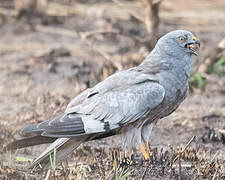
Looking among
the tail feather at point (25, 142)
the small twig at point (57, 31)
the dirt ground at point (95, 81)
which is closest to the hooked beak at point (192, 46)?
the dirt ground at point (95, 81)

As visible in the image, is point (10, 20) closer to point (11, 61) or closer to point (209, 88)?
point (11, 61)

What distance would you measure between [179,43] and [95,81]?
315 centimetres

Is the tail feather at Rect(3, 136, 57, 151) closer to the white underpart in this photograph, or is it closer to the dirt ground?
the dirt ground

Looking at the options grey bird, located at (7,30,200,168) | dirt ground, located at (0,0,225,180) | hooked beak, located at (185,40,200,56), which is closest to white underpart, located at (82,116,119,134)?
grey bird, located at (7,30,200,168)

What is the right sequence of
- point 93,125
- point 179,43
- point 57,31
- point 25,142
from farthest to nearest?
1. point 57,31
2. point 179,43
3. point 93,125
4. point 25,142

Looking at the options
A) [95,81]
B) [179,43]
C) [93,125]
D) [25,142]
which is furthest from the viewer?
[95,81]

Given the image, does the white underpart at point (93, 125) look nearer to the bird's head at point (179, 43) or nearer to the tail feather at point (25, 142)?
the tail feather at point (25, 142)

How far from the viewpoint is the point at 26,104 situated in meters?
8.31

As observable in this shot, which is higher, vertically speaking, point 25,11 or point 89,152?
point 25,11

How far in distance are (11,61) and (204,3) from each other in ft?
25.2

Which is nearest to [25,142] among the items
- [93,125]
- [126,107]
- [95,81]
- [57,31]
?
[93,125]

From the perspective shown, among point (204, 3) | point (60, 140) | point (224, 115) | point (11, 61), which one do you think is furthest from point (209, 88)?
point (204, 3)

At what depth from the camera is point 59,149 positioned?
5.25m

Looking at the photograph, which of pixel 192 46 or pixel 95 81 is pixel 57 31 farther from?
pixel 192 46
